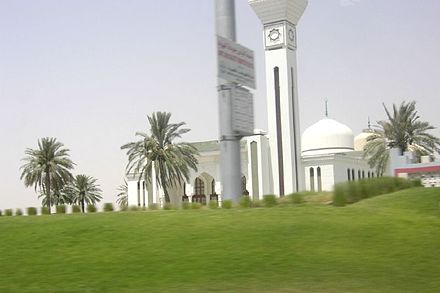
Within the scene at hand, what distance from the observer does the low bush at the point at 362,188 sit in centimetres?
1989

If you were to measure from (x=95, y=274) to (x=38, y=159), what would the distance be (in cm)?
4596

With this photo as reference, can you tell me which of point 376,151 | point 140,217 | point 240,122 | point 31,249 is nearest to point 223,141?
point 240,122

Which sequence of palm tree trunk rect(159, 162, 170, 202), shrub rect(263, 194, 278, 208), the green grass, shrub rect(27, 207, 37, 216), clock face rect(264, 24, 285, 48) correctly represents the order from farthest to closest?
clock face rect(264, 24, 285, 48) → palm tree trunk rect(159, 162, 170, 202) → shrub rect(27, 207, 37, 216) → shrub rect(263, 194, 278, 208) → the green grass

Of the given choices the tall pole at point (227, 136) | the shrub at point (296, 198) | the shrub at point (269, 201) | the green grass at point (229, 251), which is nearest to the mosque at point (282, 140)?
the tall pole at point (227, 136)

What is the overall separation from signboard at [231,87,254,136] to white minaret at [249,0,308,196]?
3495cm

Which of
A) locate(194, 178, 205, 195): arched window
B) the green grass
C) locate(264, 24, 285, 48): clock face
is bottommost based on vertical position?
the green grass

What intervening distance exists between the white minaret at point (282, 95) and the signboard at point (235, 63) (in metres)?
35.0

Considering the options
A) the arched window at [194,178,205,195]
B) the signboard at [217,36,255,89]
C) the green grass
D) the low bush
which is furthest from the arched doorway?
the green grass

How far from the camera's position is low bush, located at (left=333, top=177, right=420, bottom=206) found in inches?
783

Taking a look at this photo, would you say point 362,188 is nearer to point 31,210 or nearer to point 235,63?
point 235,63

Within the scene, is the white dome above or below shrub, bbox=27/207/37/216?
above

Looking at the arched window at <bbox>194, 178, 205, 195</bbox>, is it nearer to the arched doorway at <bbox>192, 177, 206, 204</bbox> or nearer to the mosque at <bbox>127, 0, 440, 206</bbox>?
the arched doorway at <bbox>192, 177, 206, 204</bbox>

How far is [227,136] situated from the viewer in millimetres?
26203

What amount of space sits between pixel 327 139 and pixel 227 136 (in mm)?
43804
